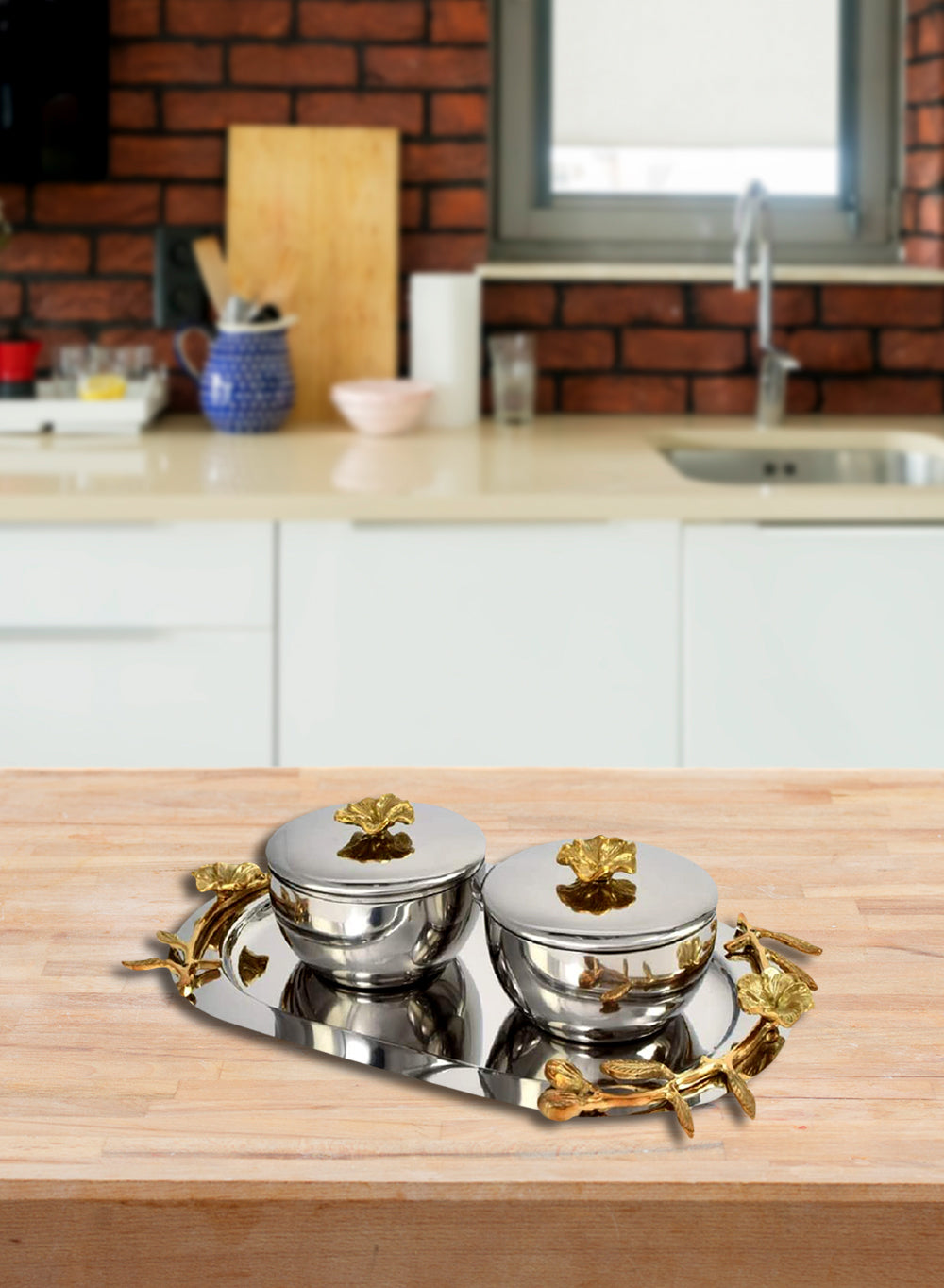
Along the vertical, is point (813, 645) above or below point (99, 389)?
below

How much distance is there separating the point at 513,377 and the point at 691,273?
15.6 inches

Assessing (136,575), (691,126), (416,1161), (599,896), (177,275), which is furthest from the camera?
(691,126)

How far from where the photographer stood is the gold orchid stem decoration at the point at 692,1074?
76 cm

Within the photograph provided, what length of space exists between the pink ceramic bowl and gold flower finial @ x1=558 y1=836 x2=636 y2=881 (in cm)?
205

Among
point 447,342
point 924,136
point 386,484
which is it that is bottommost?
point 386,484

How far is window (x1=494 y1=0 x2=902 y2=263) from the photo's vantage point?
3.14 m

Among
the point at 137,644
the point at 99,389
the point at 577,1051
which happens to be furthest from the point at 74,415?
the point at 577,1051

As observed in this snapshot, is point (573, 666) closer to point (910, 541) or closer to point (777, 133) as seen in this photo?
point (910, 541)

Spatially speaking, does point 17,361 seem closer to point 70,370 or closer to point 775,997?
point 70,370

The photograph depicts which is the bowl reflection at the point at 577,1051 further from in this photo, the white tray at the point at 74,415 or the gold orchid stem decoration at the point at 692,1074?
the white tray at the point at 74,415

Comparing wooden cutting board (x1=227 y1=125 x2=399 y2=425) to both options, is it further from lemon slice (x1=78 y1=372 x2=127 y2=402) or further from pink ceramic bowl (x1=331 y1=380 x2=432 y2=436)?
lemon slice (x1=78 y1=372 x2=127 y2=402)

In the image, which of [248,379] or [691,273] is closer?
[248,379]

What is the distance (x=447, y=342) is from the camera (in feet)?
9.79

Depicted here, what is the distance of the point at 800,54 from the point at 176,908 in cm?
266
